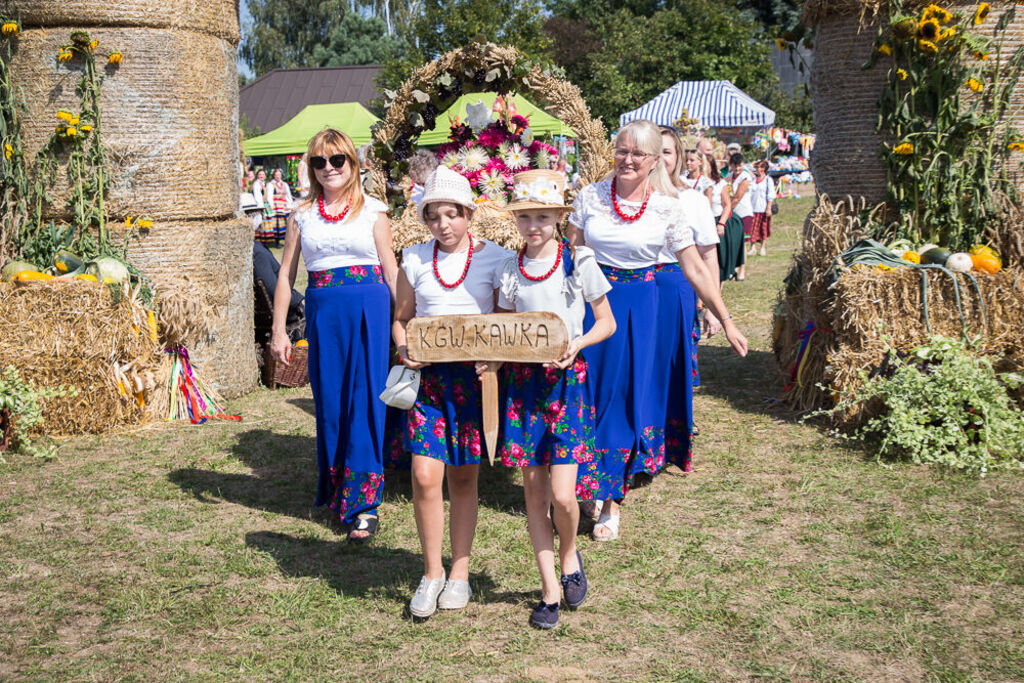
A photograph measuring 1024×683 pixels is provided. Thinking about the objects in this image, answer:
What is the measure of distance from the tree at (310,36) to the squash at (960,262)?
188ft

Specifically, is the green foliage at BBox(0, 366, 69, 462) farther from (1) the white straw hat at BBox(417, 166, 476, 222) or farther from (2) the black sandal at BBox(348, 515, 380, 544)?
(1) the white straw hat at BBox(417, 166, 476, 222)

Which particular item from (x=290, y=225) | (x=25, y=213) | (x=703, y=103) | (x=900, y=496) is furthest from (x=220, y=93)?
(x=703, y=103)

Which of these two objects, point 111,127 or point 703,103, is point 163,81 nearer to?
point 111,127

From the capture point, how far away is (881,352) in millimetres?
6000

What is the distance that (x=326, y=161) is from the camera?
188 inches

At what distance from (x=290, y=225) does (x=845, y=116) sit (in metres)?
4.06

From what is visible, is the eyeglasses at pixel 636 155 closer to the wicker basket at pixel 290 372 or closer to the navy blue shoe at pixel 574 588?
the navy blue shoe at pixel 574 588

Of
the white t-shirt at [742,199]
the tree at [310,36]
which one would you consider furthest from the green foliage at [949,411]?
the tree at [310,36]

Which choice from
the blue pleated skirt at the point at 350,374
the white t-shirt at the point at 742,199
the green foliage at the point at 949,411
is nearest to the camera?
the blue pleated skirt at the point at 350,374

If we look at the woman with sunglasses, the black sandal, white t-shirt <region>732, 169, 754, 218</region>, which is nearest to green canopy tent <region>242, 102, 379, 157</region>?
white t-shirt <region>732, 169, 754, 218</region>

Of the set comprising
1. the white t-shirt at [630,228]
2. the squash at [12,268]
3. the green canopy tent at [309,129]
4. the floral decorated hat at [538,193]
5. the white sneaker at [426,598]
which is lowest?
the white sneaker at [426,598]

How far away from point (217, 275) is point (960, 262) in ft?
17.1

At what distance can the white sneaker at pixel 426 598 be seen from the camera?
3797mm

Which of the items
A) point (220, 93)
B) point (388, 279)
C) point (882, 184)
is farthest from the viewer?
point (220, 93)
